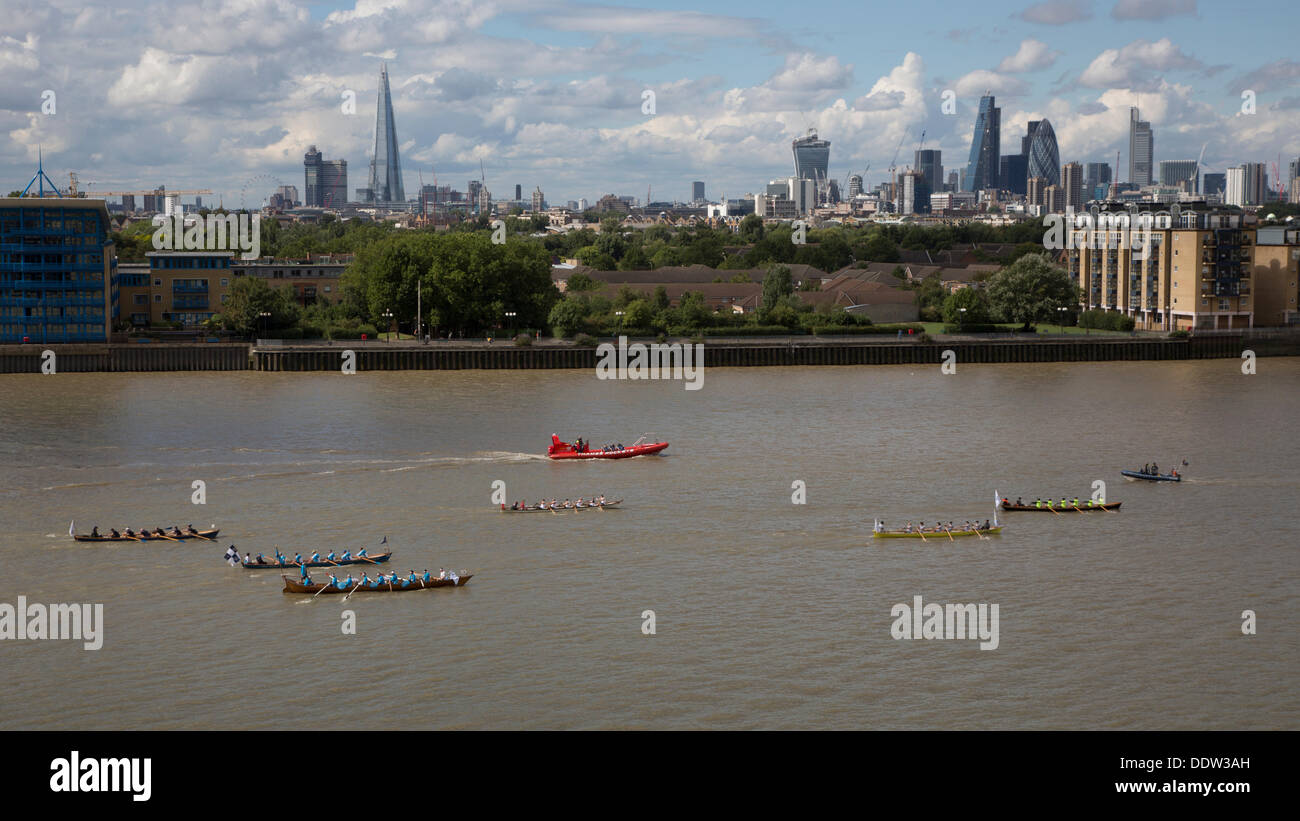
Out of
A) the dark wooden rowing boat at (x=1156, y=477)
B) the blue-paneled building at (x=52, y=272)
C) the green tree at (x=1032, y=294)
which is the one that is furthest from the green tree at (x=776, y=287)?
the dark wooden rowing boat at (x=1156, y=477)

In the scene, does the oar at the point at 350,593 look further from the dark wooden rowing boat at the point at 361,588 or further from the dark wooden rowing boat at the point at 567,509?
the dark wooden rowing boat at the point at 567,509

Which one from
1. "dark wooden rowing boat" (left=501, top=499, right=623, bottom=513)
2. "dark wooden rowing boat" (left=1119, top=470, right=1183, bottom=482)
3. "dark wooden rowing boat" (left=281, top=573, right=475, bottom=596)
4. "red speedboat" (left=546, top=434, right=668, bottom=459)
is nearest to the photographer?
"dark wooden rowing boat" (left=281, top=573, right=475, bottom=596)

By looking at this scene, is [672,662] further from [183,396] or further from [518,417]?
[183,396]

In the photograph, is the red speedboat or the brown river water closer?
the brown river water

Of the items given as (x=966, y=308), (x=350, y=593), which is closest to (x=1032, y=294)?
(x=966, y=308)

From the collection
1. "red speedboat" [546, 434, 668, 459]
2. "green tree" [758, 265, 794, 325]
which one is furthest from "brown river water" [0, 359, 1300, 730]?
"green tree" [758, 265, 794, 325]

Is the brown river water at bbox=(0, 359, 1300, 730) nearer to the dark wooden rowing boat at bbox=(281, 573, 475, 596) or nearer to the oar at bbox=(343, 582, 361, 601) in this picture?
the dark wooden rowing boat at bbox=(281, 573, 475, 596)
